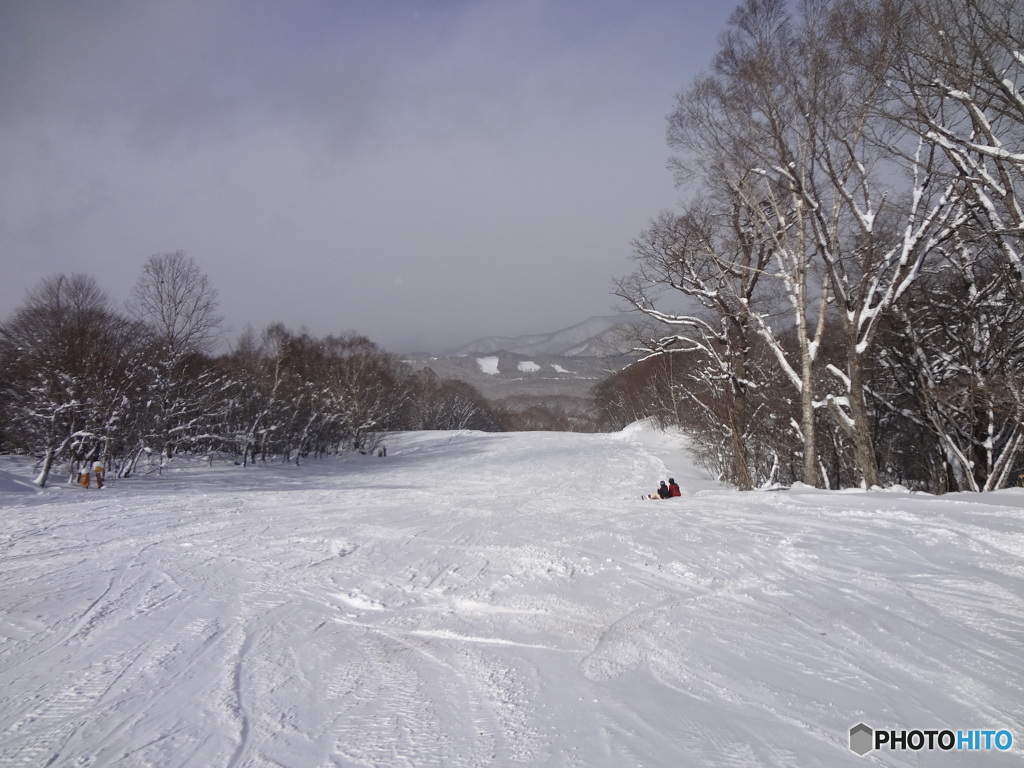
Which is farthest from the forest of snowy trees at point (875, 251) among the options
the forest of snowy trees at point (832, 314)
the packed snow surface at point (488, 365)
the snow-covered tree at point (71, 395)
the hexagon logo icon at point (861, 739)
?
the packed snow surface at point (488, 365)

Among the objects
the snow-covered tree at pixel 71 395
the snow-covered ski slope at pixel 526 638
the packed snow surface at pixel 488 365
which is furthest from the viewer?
the packed snow surface at pixel 488 365

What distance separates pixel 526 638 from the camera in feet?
15.8

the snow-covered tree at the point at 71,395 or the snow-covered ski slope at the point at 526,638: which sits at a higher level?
the snow-covered tree at the point at 71,395

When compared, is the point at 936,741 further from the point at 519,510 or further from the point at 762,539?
the point at 519,510

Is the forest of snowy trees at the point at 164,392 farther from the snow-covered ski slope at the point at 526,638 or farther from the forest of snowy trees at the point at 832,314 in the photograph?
the snow-covered ski slope at the point at 526,638

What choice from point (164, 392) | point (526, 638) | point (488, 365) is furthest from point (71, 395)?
point (488, 365)

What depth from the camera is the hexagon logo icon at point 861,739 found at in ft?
9.99

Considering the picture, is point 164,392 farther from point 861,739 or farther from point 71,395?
point 861,739

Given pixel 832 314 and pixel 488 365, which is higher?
pixel 488 365

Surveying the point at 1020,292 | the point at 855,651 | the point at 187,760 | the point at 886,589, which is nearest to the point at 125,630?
the point at 187,760

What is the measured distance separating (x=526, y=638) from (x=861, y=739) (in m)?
2.47

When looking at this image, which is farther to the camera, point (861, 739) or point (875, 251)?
point (875, 251)

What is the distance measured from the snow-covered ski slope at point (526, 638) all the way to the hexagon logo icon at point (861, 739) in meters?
0.06

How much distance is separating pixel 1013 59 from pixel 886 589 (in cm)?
686
